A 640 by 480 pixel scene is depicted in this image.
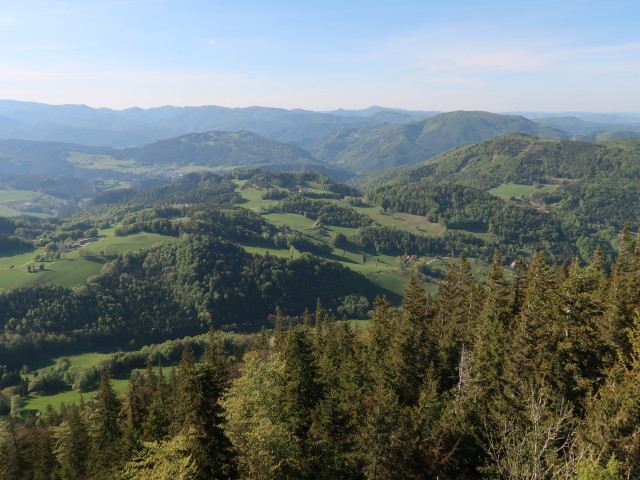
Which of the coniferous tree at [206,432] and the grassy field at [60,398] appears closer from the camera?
the coniferous tree at [206,432]

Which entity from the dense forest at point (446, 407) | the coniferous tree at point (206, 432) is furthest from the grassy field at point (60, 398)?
the coniferous tree at point (206, 432)

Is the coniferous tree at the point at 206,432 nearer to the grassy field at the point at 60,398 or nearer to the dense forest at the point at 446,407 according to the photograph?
the dense forest at the point at 446,407

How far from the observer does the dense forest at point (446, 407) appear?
2828 centimetres

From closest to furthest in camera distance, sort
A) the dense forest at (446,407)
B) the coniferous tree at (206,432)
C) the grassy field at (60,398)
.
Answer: the dense forest at (446,407)
the coniferous tree at (206,432)
the grassy field at (60,398)

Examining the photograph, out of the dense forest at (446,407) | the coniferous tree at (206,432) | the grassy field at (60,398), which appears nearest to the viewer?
the dense forest at (446,407)

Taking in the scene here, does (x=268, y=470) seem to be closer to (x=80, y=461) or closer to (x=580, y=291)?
(x=580, y=291)

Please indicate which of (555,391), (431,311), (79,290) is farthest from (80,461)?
(79,290)

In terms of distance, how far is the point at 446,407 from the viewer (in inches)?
1578

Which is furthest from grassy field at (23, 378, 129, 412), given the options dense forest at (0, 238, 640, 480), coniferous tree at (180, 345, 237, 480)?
coniferous tree at (180, 345, 237, 480)

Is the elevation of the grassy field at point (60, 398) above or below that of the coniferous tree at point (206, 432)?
below

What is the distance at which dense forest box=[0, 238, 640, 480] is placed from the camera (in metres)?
28.3

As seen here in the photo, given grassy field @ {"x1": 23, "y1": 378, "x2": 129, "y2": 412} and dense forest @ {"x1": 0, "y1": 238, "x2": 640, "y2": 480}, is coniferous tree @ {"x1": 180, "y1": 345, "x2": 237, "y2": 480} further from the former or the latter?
grassy field @ {"x1": 23, "y1": 378, "x2": 129, "y2": 412}

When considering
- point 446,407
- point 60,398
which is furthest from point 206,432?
point 60,398

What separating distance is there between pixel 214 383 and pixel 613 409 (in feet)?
107
